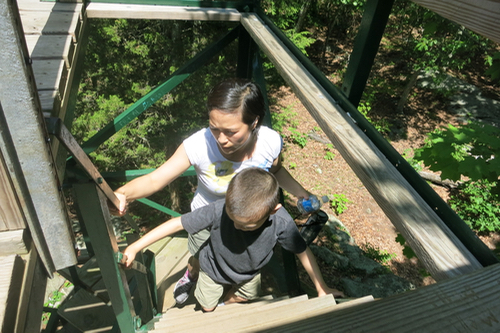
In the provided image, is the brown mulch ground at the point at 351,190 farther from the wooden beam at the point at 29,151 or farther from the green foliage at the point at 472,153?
the wooden beam at the point at 29,151

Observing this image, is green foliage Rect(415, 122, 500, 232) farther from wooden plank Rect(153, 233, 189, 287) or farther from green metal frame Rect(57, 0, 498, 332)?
wooden plank Rect(153, 233, 189, 287)

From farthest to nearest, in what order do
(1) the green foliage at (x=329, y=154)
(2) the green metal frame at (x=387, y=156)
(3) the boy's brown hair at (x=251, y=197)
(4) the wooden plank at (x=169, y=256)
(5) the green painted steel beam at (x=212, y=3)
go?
(1) the green foliage at (x=329, y=154), (4) the wooden plank at (x=169, y=256), (5) the green painted steel beam at (x=212, y=3), (3) the boy's brown hair at (x=251, y=197), (2) the green metal frame at (x=387, y=156)

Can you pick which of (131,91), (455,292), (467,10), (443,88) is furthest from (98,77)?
(443,88)

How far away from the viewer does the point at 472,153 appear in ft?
9.09

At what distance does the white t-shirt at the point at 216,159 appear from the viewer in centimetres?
205

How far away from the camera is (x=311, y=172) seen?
27.6ft

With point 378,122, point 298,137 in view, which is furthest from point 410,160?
point 298,137

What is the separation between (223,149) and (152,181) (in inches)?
17.8

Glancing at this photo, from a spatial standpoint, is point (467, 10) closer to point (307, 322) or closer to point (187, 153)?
point (307, 322)

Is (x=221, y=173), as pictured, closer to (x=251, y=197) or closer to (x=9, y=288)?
(x=251, y=197)

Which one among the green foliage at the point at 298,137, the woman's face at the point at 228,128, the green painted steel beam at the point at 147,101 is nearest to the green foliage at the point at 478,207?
the green foliage at the point at 298,137

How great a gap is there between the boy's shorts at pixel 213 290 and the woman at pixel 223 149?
0.31 meters

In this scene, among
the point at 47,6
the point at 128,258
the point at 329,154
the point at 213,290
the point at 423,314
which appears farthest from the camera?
the point at 329,154

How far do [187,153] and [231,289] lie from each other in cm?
125
